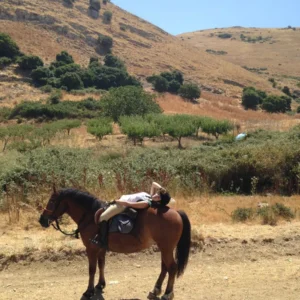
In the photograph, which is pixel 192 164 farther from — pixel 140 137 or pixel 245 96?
pixel 245 96

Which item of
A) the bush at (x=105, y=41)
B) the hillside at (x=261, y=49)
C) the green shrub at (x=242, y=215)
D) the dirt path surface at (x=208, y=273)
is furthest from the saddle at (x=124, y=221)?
the hillside at (x=261, y=49)

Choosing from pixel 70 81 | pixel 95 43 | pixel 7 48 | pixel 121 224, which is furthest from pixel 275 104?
pixel 121 224

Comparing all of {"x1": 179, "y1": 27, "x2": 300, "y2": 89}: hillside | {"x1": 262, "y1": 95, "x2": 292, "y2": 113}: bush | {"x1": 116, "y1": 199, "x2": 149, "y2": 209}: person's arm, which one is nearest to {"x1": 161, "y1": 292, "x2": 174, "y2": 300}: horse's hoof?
{"x1": 116, "y1": 199, "x2": 149, "y2": 209}: person's arm

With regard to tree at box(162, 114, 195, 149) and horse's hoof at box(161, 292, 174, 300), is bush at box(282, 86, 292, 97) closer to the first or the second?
tree at box(162, 114, 195, 149)

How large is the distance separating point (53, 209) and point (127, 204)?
1229mm

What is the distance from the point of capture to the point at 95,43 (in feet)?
249

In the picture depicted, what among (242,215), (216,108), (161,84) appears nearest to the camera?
(242,215)

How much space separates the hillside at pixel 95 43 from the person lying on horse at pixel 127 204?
59.4m

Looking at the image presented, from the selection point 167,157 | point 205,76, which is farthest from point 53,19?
point 167,157

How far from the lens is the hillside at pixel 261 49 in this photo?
100 meters

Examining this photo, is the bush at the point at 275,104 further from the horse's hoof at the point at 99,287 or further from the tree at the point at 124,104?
Result: the horse's hoof at the point at 99,287

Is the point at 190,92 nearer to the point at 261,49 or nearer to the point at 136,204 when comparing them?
the point at 136,204

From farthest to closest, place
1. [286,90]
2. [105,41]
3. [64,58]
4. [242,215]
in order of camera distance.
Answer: [286,90], [105,41], [64,58], [242,215]

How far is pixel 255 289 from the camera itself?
613cm
